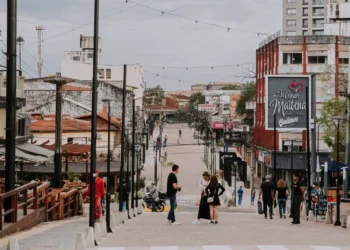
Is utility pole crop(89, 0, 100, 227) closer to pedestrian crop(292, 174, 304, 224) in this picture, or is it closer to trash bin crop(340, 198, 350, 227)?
pedestrian crop(292, 174, 304, 224)

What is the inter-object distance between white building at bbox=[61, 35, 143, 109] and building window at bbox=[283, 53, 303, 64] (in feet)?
130

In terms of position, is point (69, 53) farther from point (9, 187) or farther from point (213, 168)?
point (9, 187)

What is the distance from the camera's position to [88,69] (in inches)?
4050

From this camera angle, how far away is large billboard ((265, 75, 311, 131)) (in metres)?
50.1

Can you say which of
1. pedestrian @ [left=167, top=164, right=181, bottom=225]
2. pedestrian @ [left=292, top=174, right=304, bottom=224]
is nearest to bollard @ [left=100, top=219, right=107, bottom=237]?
pedestrian @ [left=167, top=164, right=181, bottom=225]

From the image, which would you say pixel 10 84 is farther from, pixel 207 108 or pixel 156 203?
pixel 207 108

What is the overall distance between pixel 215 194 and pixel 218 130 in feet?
364

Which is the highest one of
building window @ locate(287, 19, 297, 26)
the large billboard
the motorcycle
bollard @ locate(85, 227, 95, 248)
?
building window @ locate(287, 19, 297, 26)

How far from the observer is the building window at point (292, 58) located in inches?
2591

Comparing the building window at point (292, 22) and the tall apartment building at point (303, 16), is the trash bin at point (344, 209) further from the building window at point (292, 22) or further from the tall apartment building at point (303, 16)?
the building window at point (292, 22)

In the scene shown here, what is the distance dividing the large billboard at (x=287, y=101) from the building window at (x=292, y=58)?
13867mm

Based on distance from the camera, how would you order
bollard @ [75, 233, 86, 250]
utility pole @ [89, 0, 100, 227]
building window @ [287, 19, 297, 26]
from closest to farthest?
bollard @ [75, 233, 86, 250]
utility pole @ [89, 0, 100, 227]
building window @ [287, 19, 297, 26]

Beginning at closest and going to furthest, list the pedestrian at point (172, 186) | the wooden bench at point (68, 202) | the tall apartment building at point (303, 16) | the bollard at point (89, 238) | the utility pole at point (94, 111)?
the bollard at point (89, 238) < the utility pole at point (94, 111) < the pedestrian at point (172, 186) < the wooden bench at point (68, 202) < the tall apartment building at point (303, 16)

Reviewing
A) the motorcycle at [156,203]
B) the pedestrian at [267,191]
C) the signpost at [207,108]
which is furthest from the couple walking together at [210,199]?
the signpost at [207,108]
